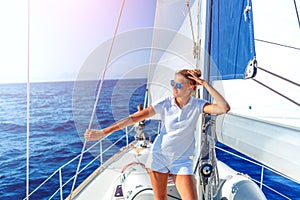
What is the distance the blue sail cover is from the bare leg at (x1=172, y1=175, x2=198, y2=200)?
970mm

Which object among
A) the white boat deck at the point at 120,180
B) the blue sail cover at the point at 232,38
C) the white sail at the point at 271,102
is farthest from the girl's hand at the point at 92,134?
the blue sail cover at the point at 232,38

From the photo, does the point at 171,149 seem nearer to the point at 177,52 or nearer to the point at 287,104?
the point at 287,104

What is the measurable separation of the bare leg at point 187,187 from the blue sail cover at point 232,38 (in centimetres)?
97

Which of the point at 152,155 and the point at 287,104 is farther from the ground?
the point at 287,104

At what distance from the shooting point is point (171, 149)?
1.65m

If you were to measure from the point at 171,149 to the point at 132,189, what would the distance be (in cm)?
71

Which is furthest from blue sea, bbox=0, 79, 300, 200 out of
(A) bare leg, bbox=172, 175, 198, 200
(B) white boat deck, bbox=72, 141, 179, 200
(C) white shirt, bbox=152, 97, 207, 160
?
(A) bare leg, bbox=172, 175, 198, 200

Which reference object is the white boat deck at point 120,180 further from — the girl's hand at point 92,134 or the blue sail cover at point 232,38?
the blue sail cover at point 232,38

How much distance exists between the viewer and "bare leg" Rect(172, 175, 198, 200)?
1.59 metres

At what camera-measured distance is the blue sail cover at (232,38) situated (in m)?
2.13

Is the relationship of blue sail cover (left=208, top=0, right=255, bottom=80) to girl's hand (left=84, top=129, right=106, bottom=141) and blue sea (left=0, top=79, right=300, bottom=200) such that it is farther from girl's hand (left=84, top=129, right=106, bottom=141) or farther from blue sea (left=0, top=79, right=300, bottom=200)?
girl's hand (left=84, top=129, right=106, bottom=141)

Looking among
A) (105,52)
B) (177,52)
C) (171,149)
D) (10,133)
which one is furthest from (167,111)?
(10,133)

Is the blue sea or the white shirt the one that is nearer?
the white shirt

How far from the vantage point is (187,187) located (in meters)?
1.61
